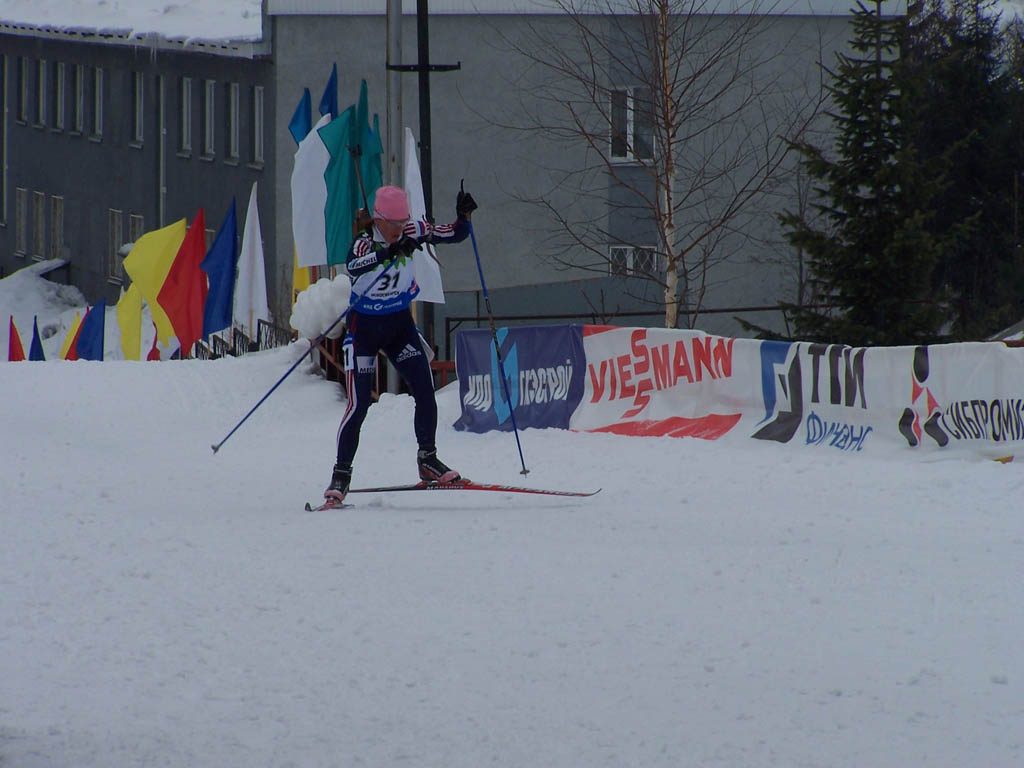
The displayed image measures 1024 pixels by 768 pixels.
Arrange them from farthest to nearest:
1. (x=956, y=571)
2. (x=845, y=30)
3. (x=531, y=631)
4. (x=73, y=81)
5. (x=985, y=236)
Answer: (x=73, y=81)
(x=985, y=236)
(x=845, y=30)
(x=956, y=571)
(x=531, y=631)

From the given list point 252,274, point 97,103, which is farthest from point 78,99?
point 252,274

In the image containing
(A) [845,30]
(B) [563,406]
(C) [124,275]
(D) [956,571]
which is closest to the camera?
(D) [956,571]

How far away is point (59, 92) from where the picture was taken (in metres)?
44.9

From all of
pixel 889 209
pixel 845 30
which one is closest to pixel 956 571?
pixel 889 209

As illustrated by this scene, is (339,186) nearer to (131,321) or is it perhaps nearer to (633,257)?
(131,321)

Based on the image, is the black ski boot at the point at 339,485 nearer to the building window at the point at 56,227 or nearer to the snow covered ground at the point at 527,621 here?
the snow covered ground at the point at 527,621

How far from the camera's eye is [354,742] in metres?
4.27

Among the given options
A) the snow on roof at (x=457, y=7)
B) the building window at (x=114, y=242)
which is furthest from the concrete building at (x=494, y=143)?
the building window at (x=114, y=242)

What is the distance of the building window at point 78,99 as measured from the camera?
1705 inches

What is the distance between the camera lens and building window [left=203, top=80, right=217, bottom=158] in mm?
36162

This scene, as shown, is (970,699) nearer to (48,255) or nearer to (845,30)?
(845,30)

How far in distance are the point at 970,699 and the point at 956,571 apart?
1950 mm

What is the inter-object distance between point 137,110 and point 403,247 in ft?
109

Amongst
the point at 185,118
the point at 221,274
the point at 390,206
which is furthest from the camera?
the point at 185,118
